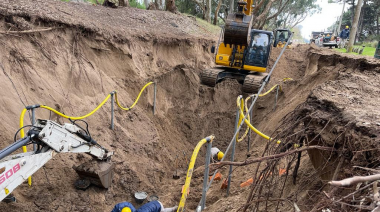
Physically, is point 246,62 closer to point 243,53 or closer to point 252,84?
point 243,53

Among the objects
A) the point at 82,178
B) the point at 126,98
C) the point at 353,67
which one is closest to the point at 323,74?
the point at 353,67

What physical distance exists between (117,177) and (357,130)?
419 cm

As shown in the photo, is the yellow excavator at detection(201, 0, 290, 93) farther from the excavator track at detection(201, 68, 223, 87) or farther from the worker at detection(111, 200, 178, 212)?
the worker at detection(111, 200, 178, 212)

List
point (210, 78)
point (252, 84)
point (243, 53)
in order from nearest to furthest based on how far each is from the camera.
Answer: point (252, 84) → point (210, 78) → point (243, 53)

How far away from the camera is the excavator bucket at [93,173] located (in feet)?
14.6

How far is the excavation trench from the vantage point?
2818 millimetres

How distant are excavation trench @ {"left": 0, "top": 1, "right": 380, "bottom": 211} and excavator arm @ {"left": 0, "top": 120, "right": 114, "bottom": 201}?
112 cm

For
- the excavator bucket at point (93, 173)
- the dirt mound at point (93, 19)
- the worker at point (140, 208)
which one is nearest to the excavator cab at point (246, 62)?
the dirt mound at point (93, 19)

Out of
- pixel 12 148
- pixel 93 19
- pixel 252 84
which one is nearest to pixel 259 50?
pixel 252 84

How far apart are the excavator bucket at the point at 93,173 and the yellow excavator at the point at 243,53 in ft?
19.5

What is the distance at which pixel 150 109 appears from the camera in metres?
8.21

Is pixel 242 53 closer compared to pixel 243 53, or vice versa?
pixel 243 53

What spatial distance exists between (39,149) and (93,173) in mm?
1275

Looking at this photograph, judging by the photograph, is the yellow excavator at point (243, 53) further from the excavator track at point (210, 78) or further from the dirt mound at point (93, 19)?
the dirt mound at point (93, 19)
